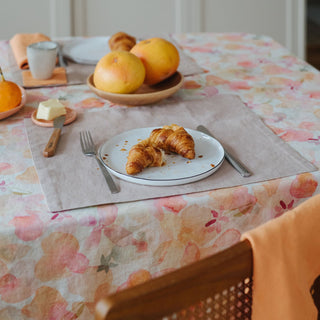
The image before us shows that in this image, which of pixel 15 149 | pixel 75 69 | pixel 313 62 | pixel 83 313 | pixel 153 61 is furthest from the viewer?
pixel 313 62

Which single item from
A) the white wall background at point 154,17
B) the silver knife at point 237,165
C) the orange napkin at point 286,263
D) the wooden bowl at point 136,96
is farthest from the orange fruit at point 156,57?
the white wall background at point 154,17

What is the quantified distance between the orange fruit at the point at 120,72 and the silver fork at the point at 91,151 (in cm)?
16

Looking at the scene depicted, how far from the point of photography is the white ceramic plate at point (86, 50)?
1.49 m

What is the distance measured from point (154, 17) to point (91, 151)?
2.16 metres

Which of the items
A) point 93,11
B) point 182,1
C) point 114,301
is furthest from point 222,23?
point 114,301

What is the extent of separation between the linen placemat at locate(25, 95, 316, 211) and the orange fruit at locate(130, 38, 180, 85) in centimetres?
8

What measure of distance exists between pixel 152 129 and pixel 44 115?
0.25 m

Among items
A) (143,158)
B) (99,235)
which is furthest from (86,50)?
(99,235)

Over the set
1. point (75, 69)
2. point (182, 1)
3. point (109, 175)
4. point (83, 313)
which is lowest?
point (83, 313)

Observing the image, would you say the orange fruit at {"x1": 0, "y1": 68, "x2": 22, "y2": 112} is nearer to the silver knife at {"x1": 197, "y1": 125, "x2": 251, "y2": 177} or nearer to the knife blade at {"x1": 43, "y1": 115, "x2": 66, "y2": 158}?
the knife blade at {"x1": 43, "y1": 115, "x2": 66, "y2": 158}

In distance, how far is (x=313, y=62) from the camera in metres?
3.80

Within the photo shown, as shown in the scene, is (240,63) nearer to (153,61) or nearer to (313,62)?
(153,61)

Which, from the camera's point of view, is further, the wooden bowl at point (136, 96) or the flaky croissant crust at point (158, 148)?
the wooden bowl at point (136, 96)

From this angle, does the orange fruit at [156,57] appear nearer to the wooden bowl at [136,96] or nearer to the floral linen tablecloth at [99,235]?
the wooden bowl at [136,96]
